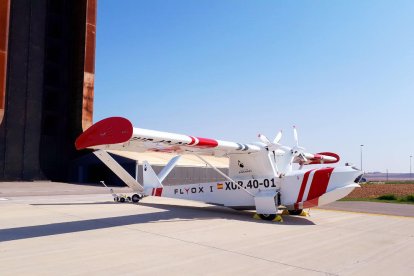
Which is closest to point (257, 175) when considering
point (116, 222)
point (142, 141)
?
point (142, 141)

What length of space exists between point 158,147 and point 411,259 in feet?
28.7

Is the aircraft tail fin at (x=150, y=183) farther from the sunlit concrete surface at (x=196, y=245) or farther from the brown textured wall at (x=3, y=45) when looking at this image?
the brown textured wall at (x=3, y=45)

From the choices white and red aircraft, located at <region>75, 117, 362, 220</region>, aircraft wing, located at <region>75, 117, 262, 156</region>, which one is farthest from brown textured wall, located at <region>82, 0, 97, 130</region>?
aircraft wing, located at <region>75, 117, 262, 156</region>

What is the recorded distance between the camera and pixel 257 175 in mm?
15203

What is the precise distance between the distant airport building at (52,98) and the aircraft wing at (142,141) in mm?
23214

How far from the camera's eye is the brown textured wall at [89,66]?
4331cm

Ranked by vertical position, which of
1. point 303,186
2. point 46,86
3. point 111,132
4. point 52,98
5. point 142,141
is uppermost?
point 46,86

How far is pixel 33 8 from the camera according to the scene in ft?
140

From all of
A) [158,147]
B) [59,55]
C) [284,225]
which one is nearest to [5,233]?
[158,147]

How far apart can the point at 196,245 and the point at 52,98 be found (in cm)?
4127

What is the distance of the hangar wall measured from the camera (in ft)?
132

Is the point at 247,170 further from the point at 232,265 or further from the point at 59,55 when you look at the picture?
the point at 59,55

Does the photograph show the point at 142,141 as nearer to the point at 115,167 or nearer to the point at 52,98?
the point at 115,167

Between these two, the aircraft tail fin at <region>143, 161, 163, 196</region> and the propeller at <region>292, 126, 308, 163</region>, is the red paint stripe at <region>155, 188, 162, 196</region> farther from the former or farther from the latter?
the propeller at <region>292, 126, 308, 163</region>
